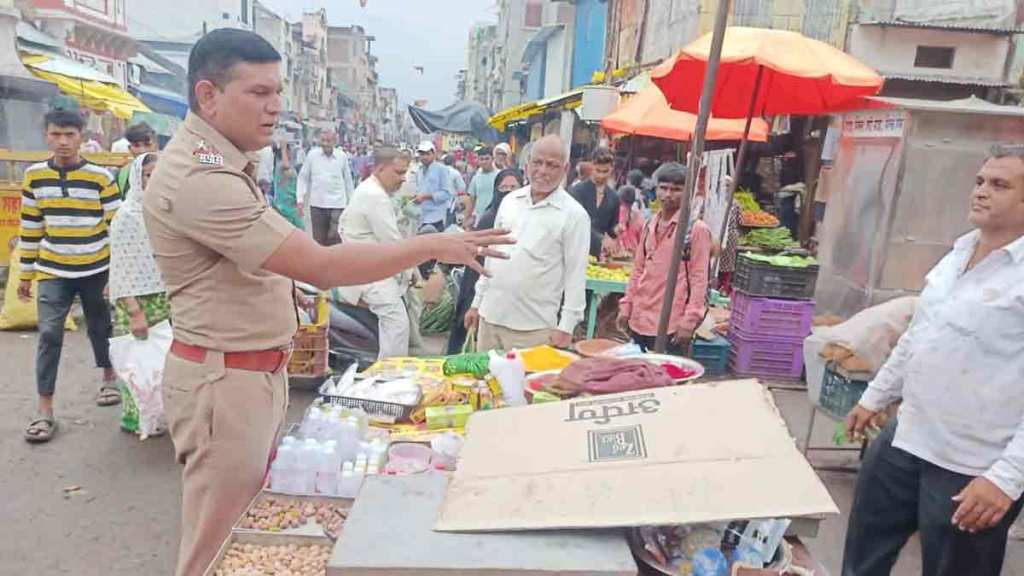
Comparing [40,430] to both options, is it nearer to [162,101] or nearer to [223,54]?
[223,54]

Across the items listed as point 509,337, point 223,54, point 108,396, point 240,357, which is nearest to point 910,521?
point 509,337

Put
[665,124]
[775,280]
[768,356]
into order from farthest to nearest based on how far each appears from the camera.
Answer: [665,124]
[768,356]
[775,280]

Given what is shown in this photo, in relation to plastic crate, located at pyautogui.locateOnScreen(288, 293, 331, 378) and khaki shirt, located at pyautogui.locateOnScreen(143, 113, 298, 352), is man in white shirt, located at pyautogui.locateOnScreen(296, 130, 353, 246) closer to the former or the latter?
plastic crate, located at pyautogui.locateOnScreen(288, 293, 331, 378)

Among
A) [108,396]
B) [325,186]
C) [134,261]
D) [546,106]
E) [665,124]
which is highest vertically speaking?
[546,106]

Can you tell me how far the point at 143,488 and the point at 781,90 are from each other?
5465mm

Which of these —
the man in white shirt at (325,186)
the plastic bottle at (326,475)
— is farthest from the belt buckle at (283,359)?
the man in white shirt at (325,186)

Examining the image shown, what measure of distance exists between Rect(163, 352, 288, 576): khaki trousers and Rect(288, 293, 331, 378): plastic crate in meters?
3.06

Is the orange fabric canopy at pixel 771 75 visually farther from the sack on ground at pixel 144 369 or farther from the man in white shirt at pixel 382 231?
the sack on ground at pixel 144 369

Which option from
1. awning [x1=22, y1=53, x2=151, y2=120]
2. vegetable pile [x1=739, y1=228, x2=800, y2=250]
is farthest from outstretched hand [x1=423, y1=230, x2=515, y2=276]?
awning [x1=22, y1=53, x2=151, y2=120]

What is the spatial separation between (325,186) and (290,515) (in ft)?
27.3

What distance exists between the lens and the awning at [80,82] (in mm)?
14586

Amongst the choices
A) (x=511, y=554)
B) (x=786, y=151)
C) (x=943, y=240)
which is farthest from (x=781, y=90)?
(x=511, y=554)

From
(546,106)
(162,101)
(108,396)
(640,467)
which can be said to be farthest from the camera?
(162,101)

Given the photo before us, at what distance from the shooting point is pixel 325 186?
32.0ft
